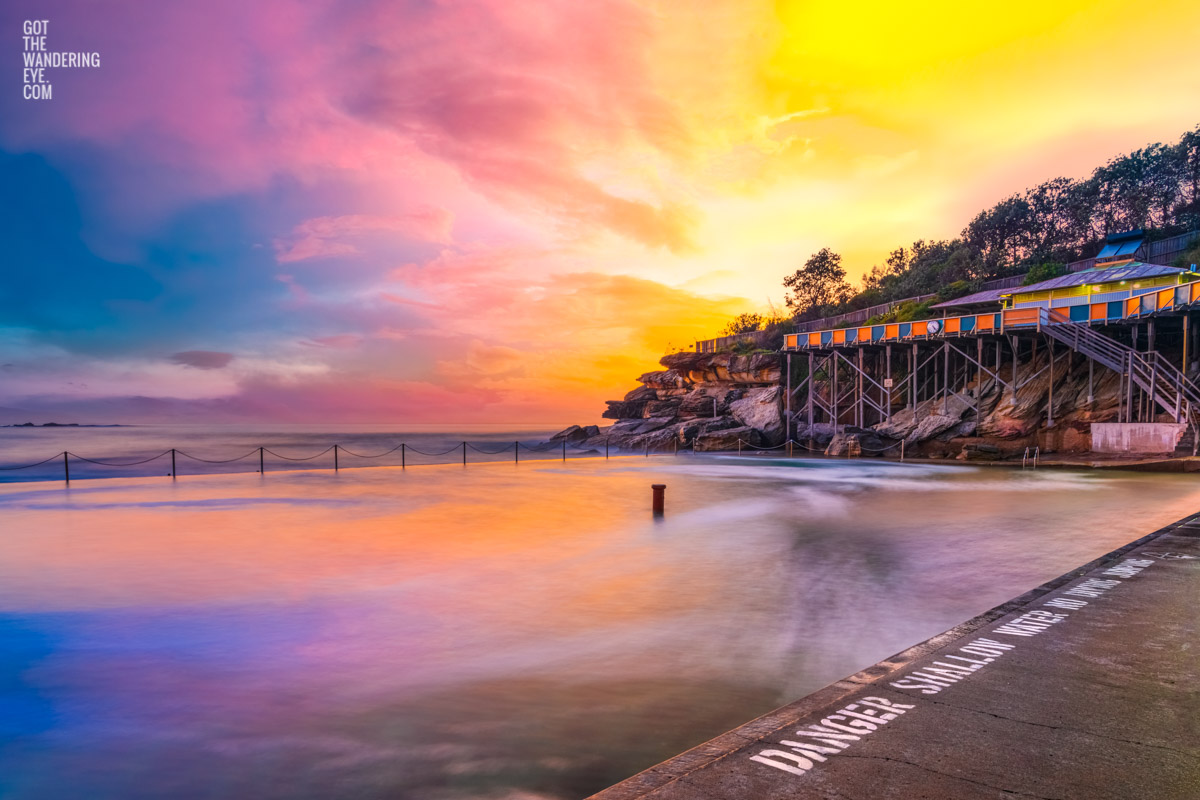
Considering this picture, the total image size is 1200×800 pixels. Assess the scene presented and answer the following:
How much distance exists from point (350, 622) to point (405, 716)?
111 inches

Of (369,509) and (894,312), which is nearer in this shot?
(369,509)

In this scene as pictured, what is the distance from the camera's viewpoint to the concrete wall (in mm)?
23875

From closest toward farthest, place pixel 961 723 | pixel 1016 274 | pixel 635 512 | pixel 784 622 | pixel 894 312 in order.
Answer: pixel 961 723 → pixel 784 622 → pixel 635 512 → pixel 894 312 → pixel 1016 274

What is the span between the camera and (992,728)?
348 centimetres

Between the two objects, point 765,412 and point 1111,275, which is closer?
point 1111,275

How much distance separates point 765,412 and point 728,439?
4594 mm

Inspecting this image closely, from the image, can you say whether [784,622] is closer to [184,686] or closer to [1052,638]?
[1052,638]

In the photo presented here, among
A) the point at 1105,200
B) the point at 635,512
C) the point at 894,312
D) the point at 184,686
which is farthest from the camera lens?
the point at 1105,200

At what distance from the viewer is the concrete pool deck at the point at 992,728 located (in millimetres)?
2920

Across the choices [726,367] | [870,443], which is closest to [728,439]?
[870,443]

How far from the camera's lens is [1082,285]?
1328 inches

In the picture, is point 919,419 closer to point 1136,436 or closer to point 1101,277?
point 1136,436

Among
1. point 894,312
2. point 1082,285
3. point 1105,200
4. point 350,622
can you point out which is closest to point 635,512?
point 350,622

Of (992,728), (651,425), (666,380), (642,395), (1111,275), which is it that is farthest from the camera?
(642,395)
